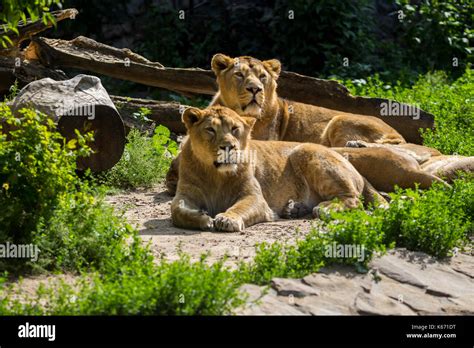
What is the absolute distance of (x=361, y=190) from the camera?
10391 millimetres

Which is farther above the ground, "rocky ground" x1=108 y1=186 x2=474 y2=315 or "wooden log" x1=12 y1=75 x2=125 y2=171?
"wooden log" x1=12 y1=75 x2=125 y2=171

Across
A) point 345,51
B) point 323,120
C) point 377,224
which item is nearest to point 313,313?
point 377,224

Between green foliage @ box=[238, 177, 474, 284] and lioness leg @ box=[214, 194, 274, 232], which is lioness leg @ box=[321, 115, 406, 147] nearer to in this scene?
green foliage @ box=[238, 177, 474, 284]

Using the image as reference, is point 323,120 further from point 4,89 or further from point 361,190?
point 4,89

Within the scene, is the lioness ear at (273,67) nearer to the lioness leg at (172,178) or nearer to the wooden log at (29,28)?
the lioness leg at (172,178)

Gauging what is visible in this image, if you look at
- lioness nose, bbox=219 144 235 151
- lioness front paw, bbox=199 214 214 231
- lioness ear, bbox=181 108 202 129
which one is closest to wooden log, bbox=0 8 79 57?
lioness ear, bbox=181 108 202 129

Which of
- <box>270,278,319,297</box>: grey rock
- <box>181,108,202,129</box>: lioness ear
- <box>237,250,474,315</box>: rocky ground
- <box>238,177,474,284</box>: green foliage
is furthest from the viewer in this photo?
<box>181,108,202,129</box>: lioness ear

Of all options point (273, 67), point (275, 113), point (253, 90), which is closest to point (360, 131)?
point (275, 113)

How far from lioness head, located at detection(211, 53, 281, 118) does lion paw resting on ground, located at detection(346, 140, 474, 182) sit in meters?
1.43

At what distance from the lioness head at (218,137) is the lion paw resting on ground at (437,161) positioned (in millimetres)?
2242

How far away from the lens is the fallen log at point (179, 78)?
12.8 m

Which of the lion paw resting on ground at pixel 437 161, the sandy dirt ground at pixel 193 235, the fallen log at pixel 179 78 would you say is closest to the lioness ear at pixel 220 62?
the fallen log at pixel 179 78

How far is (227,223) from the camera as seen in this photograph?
361 inches

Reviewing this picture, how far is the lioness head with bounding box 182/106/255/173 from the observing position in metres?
9.52
